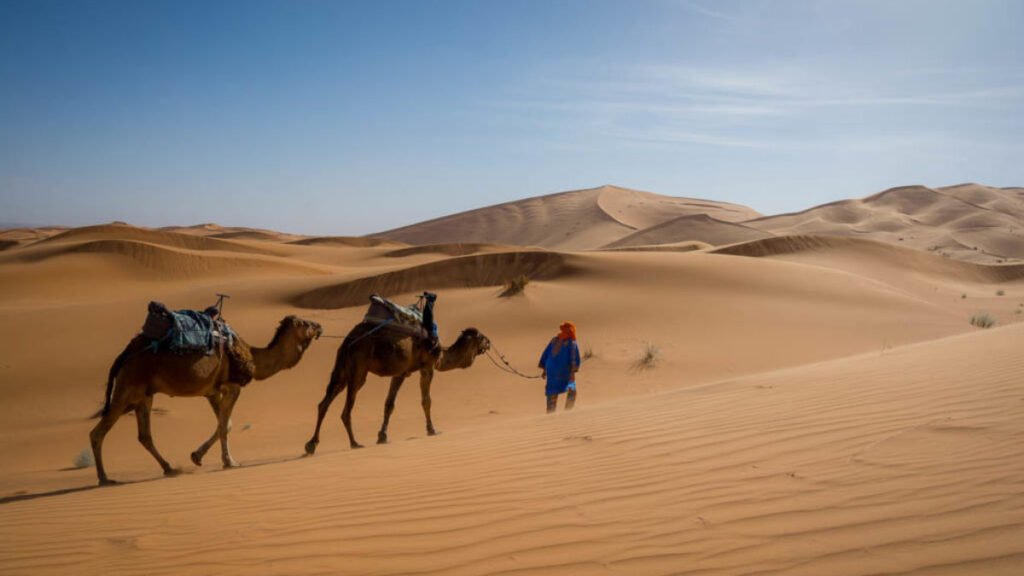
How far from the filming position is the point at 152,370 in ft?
23.6

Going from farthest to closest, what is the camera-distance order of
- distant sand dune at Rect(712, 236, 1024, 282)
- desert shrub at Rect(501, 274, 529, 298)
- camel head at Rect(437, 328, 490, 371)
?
distant sand dune at Rect(712, 236, 1024, 282)
desert shrub at Rect(501, 274, 529, 298)
camel head at Rect(437, 328, 490, 371)

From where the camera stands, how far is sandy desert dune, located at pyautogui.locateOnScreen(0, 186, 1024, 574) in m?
3.44

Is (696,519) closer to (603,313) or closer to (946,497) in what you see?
(946,497)

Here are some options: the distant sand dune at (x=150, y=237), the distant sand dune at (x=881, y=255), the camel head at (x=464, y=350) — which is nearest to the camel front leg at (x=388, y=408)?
the camel head at (x=464, y=350)

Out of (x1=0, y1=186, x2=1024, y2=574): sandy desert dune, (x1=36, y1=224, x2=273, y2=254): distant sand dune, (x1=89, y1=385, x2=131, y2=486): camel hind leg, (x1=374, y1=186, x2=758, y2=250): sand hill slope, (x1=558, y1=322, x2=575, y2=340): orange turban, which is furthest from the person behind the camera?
(x1=374, y1=186, x2=758, y2=250): sand hill slope

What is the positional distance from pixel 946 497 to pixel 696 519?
1286 mm

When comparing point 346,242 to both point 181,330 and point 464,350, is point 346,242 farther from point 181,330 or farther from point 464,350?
point 181,330

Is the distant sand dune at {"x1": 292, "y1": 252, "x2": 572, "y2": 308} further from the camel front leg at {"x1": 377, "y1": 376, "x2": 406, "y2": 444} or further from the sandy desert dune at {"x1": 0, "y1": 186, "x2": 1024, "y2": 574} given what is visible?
the camel front leg at {"x1": 377, "y1": 376, "x2": 406, "y2": 444}

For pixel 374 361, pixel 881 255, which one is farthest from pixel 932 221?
pixel 374 361

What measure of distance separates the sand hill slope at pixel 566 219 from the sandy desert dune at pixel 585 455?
5237cm

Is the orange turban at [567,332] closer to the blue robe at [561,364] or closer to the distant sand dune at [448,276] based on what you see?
the blue robe at [561,364]

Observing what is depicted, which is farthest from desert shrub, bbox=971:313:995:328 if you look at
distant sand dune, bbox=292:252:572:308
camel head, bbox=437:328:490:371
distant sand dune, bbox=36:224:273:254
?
distant sand dune, bbox=36:224:273:254

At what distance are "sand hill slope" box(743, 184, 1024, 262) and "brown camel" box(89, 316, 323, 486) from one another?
5396cm

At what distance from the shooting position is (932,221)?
2968 inches
